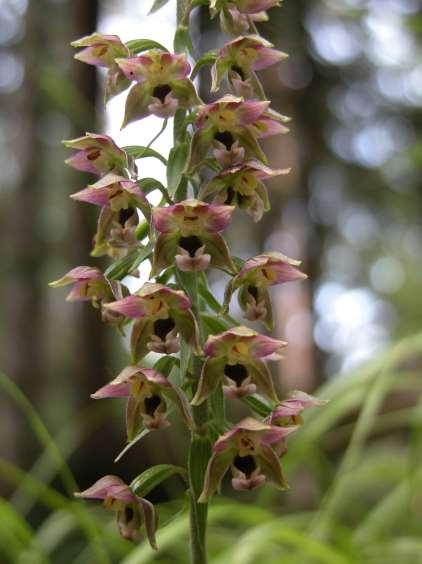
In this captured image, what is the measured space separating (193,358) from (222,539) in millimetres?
1415

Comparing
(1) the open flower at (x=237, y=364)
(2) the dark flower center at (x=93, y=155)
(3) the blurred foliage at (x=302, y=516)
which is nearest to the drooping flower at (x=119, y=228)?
(2) the dark flower center at (x=93, y=155)

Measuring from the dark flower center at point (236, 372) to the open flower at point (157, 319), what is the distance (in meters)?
0.06

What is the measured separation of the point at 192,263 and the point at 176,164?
0.18m

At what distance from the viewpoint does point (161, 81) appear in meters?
1.21

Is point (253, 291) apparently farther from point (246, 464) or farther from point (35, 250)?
point (35, 250)

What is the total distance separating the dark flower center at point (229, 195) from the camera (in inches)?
47.5

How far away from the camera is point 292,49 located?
638 cm

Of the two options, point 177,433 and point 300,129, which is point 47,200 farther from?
point 177,433

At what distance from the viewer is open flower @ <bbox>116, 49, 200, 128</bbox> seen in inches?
47.3

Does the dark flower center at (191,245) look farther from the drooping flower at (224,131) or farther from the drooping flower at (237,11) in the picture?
the drooping flower at (237,11)

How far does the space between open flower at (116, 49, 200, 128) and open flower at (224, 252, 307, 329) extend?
261 mm

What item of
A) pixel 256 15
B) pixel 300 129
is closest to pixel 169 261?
pixel 256 15

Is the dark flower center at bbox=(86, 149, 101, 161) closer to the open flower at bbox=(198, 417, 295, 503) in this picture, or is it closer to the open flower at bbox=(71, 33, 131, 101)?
the open flower at bbox=(71, 33, 131, 101)

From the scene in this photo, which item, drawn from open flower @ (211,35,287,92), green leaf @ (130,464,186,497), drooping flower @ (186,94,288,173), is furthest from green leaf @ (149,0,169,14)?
green leaf @ (130,464,186,497)
